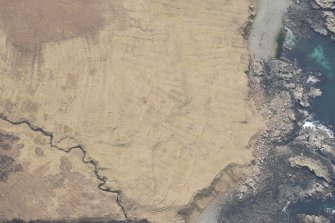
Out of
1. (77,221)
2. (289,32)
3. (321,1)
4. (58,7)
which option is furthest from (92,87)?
(321,1)

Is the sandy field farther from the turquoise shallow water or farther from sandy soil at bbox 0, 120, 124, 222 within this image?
the turquoise shallow water

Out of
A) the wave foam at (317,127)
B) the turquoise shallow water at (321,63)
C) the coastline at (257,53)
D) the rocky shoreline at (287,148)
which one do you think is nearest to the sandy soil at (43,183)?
the coastline at (257,53)

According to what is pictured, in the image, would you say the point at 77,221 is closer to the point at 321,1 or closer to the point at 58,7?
the point at 58,7

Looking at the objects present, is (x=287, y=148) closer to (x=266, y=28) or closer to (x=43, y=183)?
(x=266, y=28)

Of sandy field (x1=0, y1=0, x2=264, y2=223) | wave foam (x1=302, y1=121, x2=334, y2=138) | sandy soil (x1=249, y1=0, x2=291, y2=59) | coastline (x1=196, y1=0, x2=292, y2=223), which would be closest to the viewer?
sandy field (x1=0, y1=0, x2=264, y2=223)

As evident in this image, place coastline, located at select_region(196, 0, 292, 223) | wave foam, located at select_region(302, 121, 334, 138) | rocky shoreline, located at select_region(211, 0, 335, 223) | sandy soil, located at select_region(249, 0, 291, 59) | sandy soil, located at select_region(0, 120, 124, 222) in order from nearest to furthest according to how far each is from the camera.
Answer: sandy soil, located at select_region(0, 120, 124, 222) < coastline, located at select_region(196, 0, 292, 223) < rocky shoreline, located at select_region(211, 0, 335, 223) < wave foam, located at select_region(302, 121, 334, 138) < sandy soil, located at select_region(249, 0, 291, 59)

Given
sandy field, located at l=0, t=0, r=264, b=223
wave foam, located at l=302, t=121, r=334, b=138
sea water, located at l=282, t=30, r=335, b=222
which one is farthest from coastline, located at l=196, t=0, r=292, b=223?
wave foam, located at l=302, t=121, r=334, b=138

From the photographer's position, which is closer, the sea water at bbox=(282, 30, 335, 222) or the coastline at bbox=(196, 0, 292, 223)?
the coastline at bbox=(196, 0, 292, 223)
